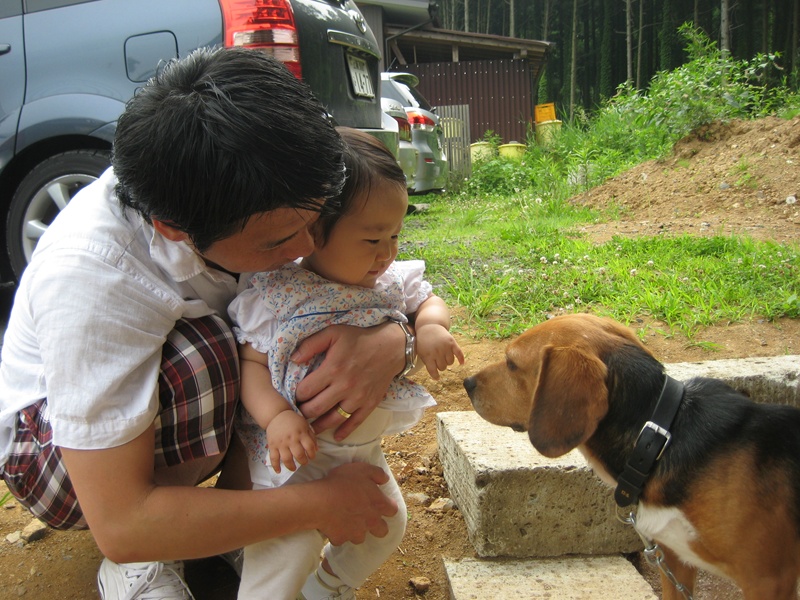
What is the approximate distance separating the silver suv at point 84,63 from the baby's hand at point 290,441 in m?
2.69

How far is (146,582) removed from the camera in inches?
72.9

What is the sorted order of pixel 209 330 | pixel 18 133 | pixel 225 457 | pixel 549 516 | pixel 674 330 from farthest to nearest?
pixel 18 133
pixel 674 330
pixel 549 516
pixel 225 457
pixel 209 330

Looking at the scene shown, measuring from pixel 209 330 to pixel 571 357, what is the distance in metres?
1.07

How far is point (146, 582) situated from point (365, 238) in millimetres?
1156

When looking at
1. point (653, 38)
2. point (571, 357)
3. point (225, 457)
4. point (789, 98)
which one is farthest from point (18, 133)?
point (653, 38)

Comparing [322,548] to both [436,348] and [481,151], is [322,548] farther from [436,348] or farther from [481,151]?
[481,151]

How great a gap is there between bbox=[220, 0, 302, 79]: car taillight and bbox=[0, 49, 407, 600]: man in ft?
7.48

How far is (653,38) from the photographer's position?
25406mm

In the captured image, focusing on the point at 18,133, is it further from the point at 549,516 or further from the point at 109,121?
the point at 549,516

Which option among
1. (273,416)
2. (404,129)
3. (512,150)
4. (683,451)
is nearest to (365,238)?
(273,416)

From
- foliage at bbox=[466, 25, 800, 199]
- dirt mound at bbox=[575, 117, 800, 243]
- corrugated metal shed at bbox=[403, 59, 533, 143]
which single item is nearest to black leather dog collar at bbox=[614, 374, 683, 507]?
dirt mound at bbox=[575, 117, 800, 243]

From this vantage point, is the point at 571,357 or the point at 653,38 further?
the point at 653,38

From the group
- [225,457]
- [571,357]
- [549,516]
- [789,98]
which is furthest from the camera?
[789,98]

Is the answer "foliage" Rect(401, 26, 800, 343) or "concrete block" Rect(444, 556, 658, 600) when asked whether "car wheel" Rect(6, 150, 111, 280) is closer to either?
"foliage" Rect(401, 26, 800, 343)
